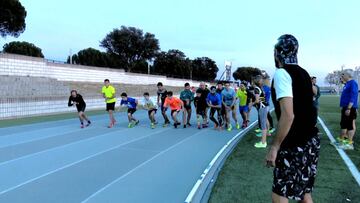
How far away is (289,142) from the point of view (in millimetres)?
3379

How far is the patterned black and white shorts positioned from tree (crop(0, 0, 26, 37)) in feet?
164

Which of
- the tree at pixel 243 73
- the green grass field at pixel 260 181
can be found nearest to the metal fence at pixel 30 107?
the green grass field at pixel 260 181

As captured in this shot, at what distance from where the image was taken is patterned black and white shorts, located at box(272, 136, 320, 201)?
339 centimetres

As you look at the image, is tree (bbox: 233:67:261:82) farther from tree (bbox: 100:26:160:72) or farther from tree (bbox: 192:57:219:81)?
tree (bbox: 100:26:160:72)

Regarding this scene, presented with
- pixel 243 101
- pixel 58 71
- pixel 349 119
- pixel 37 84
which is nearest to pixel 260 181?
pixel 349 119

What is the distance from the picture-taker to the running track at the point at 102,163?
593 centimetres

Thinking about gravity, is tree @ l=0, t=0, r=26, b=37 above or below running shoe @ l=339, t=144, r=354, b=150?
above

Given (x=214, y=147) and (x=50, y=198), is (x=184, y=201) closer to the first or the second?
(x=50, y=198)

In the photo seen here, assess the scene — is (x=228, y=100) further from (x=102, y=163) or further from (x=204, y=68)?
(x=204, y=68)

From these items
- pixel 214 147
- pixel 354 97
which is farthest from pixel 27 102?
pixel 354 97

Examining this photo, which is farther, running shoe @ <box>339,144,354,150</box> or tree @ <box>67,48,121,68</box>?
tree @ <box>67,48,121,68</box>

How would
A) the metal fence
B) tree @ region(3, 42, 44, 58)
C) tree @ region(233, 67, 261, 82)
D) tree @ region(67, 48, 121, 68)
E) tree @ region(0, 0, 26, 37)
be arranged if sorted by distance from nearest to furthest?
the metal fence, tree @ region(0, 0, 26, 37), tree @ region(3, 42, 44, 58), tree @ region(67, 48, 121, 68), tree @ region(233, 67, 261, 82)

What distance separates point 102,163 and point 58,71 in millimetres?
28366

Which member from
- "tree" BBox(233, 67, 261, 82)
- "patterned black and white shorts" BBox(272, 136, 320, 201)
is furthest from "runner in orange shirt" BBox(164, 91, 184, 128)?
"tree" BBox(233, 67, 261, 82)
